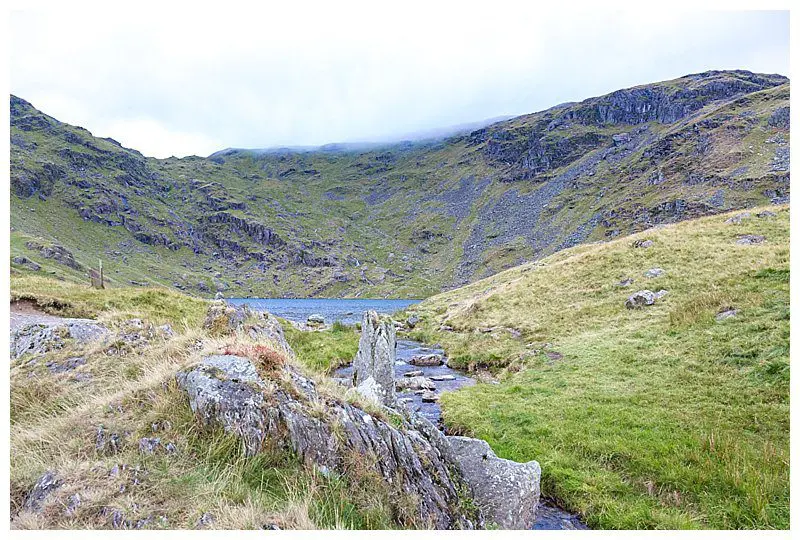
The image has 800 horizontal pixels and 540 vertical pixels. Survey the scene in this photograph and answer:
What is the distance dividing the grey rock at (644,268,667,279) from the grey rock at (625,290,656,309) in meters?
3.39

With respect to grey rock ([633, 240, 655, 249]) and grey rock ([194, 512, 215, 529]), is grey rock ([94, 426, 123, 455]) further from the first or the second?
grey rock ([633, 240, 655, 249])

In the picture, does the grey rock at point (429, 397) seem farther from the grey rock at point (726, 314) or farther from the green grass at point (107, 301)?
the grey rock at point (726, 314)

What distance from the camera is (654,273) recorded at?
33312 millimetres

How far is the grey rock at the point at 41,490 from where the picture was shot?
5715 millimetres

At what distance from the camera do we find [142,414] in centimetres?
761

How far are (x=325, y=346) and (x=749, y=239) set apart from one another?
36.3 meters

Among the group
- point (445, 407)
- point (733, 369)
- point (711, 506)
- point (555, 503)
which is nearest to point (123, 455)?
point (555, 503)

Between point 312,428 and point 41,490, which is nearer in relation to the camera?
point 41,490

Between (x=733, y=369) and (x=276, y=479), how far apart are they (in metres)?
18.9

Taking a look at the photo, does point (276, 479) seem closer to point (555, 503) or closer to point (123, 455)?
point (123, 455)

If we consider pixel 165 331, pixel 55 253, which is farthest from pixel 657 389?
pixel 55 253

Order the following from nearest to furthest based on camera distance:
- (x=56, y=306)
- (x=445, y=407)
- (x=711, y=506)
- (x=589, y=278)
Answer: (x=711, y=506) < (x=445, y=407) < (x=56, y=306) < (x=589, y=278)

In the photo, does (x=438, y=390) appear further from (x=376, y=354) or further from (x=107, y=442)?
(x=107, y=442)

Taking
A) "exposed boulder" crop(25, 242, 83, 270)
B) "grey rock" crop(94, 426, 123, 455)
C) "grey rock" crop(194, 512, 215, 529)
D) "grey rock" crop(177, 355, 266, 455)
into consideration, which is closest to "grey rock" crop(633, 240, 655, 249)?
"grey rock" crop(177, 355, 266, 455)
